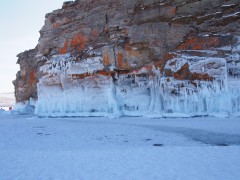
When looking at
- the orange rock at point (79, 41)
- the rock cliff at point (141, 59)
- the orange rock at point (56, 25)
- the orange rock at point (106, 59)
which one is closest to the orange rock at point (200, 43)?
the rock cliff at point (141, 59)

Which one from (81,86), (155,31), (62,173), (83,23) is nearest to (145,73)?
(155,31)

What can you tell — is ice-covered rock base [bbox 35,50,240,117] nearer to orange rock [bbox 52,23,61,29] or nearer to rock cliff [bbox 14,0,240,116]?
rock cliff [bbox 14,0,240,116]

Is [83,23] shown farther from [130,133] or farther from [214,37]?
[130,133]

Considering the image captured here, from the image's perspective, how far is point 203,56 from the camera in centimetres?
1602

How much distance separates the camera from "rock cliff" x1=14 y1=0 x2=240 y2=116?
15.5 m

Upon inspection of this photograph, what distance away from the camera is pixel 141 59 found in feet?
60.5

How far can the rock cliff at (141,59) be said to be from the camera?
15469mm

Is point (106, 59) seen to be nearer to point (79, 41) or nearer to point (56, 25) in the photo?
point (79, 41)

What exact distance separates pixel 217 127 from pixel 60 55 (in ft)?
51.1

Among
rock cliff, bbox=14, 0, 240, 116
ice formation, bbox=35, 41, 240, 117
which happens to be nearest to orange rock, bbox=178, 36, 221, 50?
rock cliff, bbox=14, 0, 240, 116

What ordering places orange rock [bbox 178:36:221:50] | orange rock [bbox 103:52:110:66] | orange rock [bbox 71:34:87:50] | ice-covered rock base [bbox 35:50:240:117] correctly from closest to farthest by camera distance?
ice-covered rock base [bbox 35:50:240:117] → orange rock [bbox 178:36:221:50] → orange rock [bbox 103:52:110:66] → orange rock [bbox 71:34:87:50]

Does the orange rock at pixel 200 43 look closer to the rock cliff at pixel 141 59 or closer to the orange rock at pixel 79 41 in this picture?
the rock cliff at pixel 141 59

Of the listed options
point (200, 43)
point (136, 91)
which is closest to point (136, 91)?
point (136, 91)

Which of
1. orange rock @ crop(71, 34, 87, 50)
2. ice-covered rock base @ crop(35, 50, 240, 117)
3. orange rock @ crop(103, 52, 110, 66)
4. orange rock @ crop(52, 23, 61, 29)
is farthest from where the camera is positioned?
orange rock @ crop(52, 23, 61, 29)
